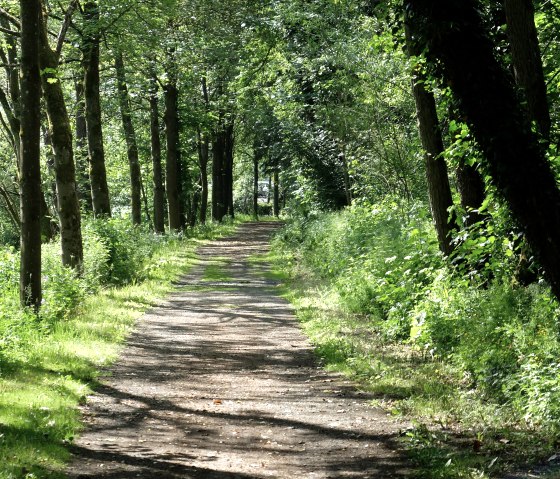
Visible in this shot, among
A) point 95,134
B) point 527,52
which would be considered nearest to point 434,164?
point 527,52

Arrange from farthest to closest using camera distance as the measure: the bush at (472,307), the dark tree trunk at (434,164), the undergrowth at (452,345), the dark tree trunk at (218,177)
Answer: the dark tree trunk at (218,177)
the dark tree trunk at (434,164)
the bush at (472,307)
the undergrowth at (452,345)

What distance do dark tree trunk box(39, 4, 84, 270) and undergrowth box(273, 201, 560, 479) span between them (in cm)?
512

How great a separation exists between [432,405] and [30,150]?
7448mm

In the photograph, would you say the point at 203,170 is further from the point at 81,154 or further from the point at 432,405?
the point at 432,405

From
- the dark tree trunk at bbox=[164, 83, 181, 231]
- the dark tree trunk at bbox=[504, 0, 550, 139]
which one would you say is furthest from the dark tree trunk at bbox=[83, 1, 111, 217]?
the dark tree trunk at bbox=[504, 0, 550, 139]

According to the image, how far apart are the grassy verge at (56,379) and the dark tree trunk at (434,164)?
546 cm

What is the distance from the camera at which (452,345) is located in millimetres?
9914

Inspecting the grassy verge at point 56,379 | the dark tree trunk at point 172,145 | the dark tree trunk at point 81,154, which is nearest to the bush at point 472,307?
the grassy verge at point 56,379

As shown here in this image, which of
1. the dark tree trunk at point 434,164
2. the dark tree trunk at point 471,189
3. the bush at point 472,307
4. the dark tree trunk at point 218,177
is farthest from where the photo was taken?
the dark tree trunk at point 218,177

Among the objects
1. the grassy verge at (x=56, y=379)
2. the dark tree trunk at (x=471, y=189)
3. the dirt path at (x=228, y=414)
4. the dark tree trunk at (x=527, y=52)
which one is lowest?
the dirt path at (x=228, y=414)

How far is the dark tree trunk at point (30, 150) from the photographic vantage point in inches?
461

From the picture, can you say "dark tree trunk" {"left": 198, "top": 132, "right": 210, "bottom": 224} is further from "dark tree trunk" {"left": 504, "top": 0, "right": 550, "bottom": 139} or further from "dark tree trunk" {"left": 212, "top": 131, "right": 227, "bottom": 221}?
"dark tree trunk" {"left": 504, "top": 0, "right": 550, "bottom": 139}

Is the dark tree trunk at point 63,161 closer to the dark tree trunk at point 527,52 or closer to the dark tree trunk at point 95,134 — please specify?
the dark tree trunk at point 95,134

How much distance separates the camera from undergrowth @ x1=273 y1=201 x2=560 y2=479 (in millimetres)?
6855
